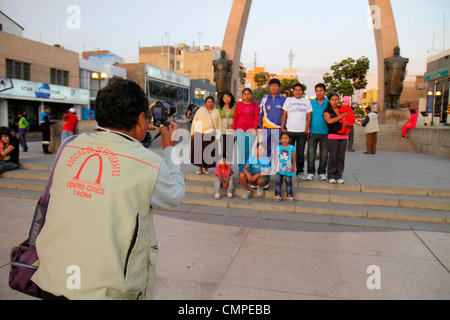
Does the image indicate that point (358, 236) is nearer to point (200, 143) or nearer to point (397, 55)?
point (200, 143)

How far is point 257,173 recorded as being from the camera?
6.10 m

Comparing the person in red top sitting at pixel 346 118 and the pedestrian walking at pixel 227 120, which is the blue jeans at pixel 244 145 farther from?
the person in red top sitting at pixel 346 118

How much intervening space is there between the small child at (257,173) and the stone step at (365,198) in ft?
0.73

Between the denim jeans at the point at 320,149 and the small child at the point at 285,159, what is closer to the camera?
the small child at the point at 285,159

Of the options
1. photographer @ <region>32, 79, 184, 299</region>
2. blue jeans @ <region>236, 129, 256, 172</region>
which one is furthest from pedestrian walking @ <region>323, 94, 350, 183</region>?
photographer @ <region>32, 79, 184, 299</region>

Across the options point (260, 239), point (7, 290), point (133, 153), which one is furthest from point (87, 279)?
point (260, 239)

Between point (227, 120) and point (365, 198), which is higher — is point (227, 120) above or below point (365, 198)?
above

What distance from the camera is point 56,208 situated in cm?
132

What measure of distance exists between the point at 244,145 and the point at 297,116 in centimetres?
125

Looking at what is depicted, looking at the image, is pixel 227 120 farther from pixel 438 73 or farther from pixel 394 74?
pixel 438 73

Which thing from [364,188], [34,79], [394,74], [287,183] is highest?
[34,79]

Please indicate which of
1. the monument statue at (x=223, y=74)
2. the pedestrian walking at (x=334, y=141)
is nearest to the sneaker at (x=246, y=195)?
the pedestrian walking at (x=334, y=141)

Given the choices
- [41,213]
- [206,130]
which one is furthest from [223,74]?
[41,213]

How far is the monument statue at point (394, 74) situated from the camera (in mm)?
16536
